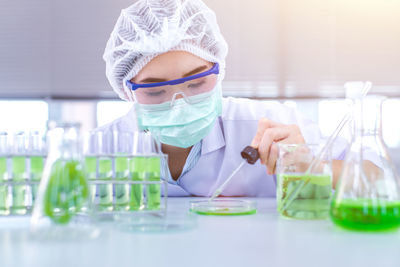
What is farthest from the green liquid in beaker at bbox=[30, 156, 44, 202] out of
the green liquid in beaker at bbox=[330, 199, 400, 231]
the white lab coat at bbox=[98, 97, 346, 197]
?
the white lab coat at bbox=[98, 97, 346, 197]

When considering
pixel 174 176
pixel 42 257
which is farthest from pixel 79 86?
pixel 42 257

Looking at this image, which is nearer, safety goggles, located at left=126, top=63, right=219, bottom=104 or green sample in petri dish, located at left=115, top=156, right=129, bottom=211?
green sample in petri dish, located at left=115, top=156, right=129, bottom=211

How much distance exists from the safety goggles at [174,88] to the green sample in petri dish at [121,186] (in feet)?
1.78

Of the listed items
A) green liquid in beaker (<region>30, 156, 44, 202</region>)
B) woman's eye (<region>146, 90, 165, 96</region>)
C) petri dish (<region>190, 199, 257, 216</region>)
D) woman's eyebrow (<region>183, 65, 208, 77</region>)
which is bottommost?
petri dish (<region>190, 199, 257, 216</region>)

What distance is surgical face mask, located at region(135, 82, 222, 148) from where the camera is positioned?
4.69ft

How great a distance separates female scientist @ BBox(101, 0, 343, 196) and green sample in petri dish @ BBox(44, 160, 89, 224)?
1.66 feet

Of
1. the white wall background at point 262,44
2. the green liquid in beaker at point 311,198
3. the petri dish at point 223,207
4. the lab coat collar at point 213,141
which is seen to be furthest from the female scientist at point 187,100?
the white wall background at point 262,44

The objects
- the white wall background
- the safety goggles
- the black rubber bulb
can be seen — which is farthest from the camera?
the white wall background

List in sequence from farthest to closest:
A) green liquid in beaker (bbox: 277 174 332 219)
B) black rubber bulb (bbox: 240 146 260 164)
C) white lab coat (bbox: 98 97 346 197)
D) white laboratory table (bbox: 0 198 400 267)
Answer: white lab coat (bbox: 98 97 346 197) < black rubber bulb (bbox: 240 146 260 164) < green liquid in beaker (bbox: 277 174 332 219) < white laboratory table (bbox: 0 198 400 267)

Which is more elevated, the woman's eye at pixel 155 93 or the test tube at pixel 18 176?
the woman's eye at pixel 155 93

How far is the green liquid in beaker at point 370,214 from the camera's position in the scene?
27.9 inches

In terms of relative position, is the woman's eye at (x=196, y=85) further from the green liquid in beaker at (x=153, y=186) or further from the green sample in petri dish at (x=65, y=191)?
the green sample in petri dish at (x=65, y=191)

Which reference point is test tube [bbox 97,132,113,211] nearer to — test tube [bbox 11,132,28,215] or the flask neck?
test tube [bbox 11,132,28,215]

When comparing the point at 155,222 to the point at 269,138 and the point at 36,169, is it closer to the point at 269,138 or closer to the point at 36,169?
the point at 36,169
